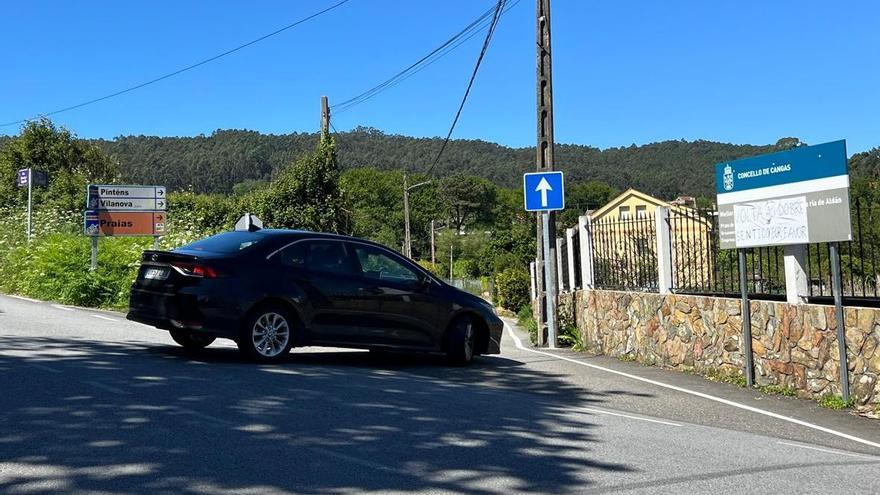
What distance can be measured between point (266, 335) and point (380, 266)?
1687 mm

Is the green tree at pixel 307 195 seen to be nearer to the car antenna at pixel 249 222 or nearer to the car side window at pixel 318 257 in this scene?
the car antenna at pixel 249 222

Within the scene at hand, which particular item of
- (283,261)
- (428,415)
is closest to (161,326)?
(283,261)

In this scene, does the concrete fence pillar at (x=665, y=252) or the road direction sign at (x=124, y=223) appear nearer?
the concrete fence pillar at (x=665, y=252)

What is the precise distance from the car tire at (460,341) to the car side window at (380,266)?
2.84 feet

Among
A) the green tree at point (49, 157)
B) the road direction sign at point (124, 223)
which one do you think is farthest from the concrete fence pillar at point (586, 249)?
the green tree at point (49, 157)

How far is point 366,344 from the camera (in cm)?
997

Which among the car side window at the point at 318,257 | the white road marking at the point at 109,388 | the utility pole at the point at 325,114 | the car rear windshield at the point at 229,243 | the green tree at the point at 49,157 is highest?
the green tree at the point at 49,157

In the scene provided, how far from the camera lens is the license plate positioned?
918cm

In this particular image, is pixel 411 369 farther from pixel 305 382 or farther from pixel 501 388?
pixel 305 382

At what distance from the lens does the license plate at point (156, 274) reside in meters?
9.18

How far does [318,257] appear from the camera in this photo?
9.80 m

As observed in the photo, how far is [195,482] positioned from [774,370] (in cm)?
757

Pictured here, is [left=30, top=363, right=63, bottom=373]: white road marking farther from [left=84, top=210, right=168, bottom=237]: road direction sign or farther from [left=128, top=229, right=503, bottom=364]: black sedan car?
[left=84, top=210, right=168, bottom=237]: road direction sign

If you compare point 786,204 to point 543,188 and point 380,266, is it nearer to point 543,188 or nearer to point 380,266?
point 380,266
